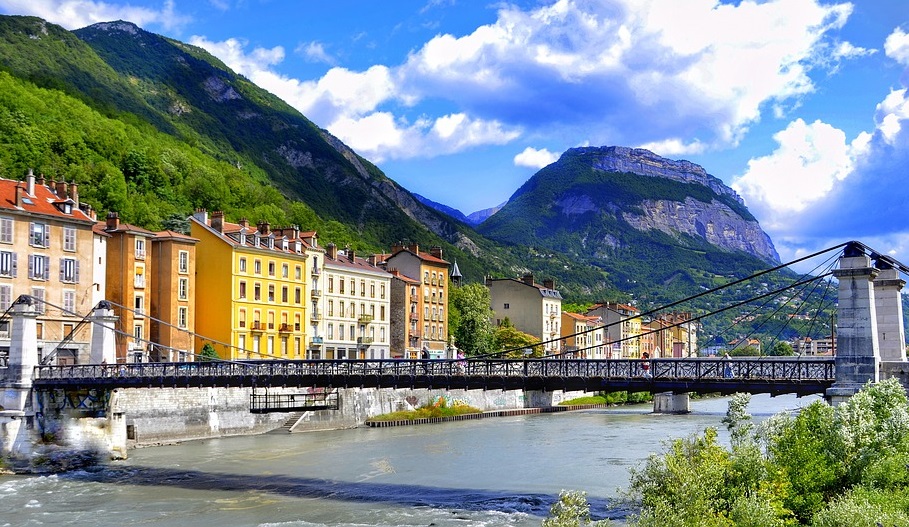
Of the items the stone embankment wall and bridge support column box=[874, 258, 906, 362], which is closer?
bridge support column box=[874, 258, 906, 362]

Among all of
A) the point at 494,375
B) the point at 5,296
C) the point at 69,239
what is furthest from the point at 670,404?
the point at 5,296

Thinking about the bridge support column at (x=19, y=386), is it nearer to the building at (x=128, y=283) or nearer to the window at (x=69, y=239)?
the window at (x=69, y=239)

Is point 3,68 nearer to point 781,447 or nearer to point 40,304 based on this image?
point 40,304

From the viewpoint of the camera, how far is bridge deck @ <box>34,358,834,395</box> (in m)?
29.4

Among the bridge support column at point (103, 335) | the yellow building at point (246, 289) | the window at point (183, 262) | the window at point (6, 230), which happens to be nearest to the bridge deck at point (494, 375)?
the bridge support column at point (103, 335)

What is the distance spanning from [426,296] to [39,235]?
42.1 m

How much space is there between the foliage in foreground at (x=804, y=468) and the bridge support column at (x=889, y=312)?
3299 millimetres

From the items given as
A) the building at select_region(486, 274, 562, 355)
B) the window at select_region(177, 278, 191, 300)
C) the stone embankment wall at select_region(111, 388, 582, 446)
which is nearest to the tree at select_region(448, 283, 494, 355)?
the building at select_region(486, 274, 562, 355)

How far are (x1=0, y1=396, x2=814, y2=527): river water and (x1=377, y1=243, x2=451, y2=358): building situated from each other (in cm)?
2929

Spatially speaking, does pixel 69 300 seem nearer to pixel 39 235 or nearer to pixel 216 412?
pixel 39 235

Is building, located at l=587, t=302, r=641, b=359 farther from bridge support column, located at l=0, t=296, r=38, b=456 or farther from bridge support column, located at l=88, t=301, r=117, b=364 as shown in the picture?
bridge support column, located at l=0, t=296, r=38, b=456

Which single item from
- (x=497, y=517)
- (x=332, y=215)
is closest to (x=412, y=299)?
(x=497, y=517)

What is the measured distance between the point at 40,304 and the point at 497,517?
1316 inches

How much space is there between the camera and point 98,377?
41.3 m
